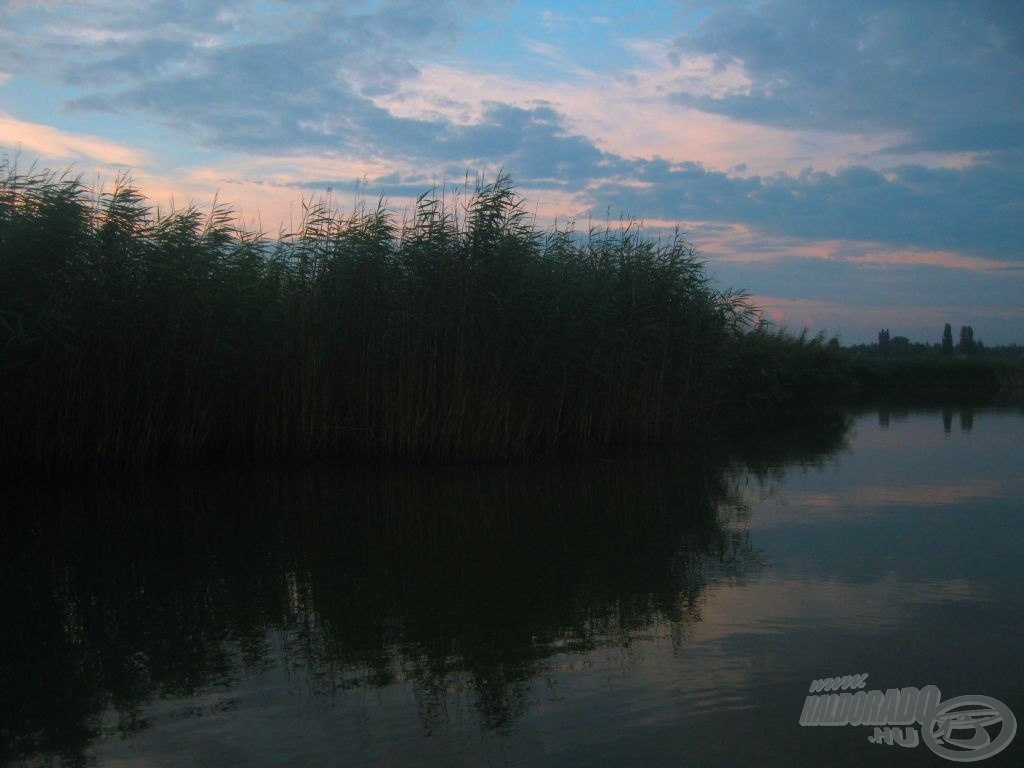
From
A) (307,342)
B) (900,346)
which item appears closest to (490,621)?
(307,342)

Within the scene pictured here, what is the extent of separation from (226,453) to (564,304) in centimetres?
447

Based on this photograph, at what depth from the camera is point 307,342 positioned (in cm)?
974

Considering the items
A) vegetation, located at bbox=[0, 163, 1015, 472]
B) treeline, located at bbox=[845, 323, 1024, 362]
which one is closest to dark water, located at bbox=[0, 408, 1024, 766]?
vegetation, located at bbox=[0, 163, 1015, 472]

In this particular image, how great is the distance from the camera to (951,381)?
29188mm

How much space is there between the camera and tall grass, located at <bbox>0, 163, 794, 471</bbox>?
8.42 metres

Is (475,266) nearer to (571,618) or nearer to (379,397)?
(379,397)

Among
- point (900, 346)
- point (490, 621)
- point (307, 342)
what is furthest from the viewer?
point (900, 346)

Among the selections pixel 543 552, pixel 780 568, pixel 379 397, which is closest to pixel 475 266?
pixel 379 397

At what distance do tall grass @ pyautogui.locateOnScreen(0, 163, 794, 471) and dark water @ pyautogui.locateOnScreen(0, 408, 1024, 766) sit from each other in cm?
122

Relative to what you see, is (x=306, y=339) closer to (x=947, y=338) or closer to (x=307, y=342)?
(x=307, y=342)

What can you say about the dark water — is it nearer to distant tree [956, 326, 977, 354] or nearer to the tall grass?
the tall grass

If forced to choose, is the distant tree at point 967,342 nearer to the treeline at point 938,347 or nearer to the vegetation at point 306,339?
the treeline at point 938,347

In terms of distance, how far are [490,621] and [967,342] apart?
4651 centimetres

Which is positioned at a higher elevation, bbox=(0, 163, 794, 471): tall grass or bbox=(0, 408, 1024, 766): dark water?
bbox=(0, 163, 794, 471): tall grass
